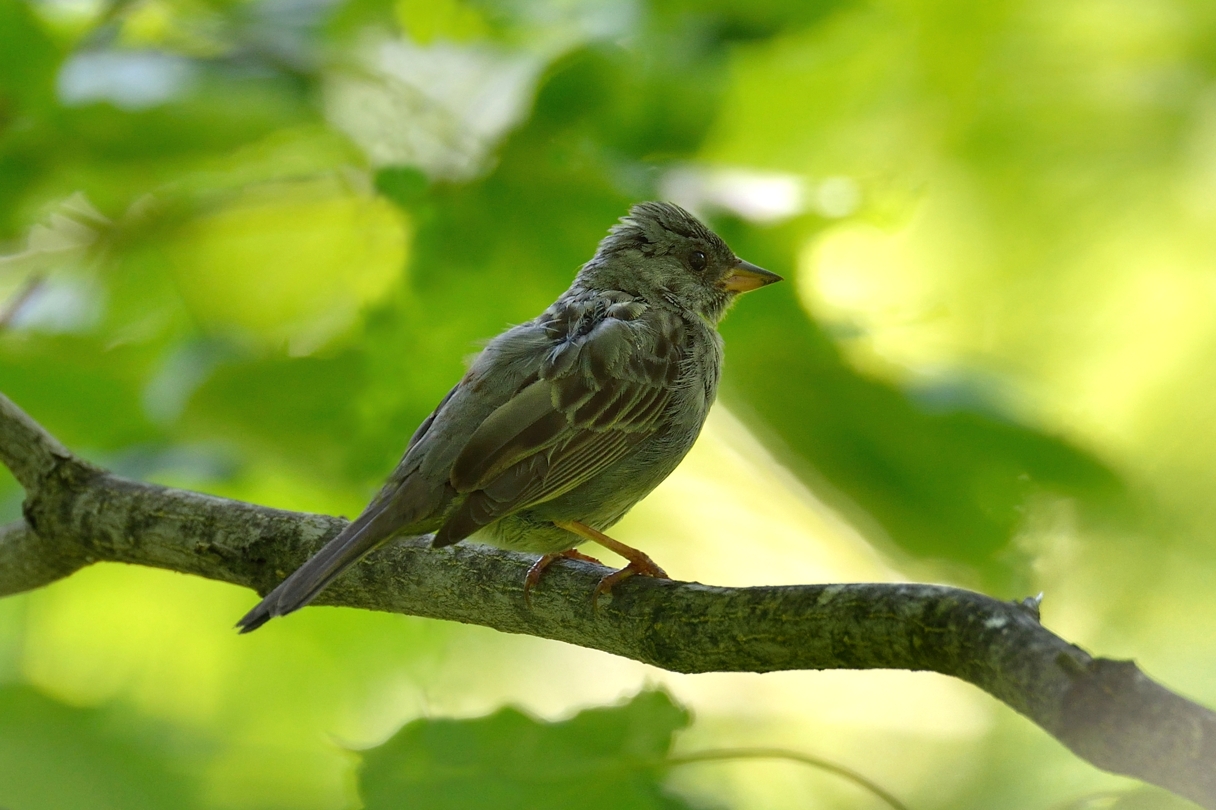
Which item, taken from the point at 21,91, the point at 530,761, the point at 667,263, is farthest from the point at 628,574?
the point at 21,91

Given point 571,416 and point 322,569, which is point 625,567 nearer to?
Result: point 571,416

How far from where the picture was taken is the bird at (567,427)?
10.9 ft

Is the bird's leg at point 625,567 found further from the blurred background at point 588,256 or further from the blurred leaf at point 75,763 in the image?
the blurred leaf at point 75,763

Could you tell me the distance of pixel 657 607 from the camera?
284 cm

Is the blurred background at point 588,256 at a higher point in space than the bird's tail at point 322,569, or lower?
higher

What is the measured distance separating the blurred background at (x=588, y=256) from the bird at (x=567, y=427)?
0.65 feet

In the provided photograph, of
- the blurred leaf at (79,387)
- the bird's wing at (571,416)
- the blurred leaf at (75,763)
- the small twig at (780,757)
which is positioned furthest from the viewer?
the blurred leaf at (79,387)

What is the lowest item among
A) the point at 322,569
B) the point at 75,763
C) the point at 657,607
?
the point at 75,763

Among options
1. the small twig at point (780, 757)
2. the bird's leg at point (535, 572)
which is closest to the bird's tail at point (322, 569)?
the bird's leg at point (535, 572)

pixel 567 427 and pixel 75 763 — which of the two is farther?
pixel 567 427

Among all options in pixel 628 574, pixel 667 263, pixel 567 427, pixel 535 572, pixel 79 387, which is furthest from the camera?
pixel 667 263

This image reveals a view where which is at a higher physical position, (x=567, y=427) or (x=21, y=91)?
(x=567, y=427)

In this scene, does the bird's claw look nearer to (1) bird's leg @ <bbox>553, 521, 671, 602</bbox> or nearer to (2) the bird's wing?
(1) bird's leg @ <bbox>553, 521, 671, 602</bbox>

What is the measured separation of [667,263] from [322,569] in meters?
2.28
